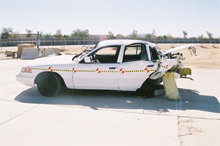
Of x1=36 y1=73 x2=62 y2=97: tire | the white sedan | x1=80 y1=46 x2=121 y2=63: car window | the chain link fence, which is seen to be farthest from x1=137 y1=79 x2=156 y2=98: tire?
the chain link fence

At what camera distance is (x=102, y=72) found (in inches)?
270

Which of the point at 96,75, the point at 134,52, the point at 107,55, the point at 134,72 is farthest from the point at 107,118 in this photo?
the point at 107,55

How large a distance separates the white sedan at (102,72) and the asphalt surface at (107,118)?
Answer: 36 cm

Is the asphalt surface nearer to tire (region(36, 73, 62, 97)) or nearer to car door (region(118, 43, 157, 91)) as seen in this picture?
tire (region(36, 73, 62, 97))

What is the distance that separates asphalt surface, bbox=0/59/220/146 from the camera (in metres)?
4.39

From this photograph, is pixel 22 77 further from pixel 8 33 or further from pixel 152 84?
pixel 8 33

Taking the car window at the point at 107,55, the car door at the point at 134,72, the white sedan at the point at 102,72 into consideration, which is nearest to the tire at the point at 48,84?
the white sedan at the point at 102,72

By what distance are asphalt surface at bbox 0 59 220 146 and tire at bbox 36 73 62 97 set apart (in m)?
0.21

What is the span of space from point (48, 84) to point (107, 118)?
8.39 ft

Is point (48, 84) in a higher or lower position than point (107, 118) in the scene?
higher

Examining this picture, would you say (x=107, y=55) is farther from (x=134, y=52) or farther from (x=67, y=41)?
(x=67, y=41)

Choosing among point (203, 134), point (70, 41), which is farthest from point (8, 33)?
point (203, 134)

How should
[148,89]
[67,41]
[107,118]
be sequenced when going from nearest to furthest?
[107,118], [148,89], [67,41]

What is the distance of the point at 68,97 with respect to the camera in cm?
709
